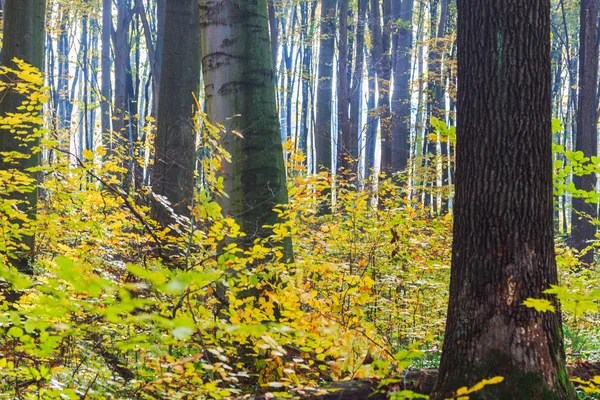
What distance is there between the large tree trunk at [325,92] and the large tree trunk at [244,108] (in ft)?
31.8

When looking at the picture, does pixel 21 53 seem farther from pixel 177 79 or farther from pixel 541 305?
pixel 541 305

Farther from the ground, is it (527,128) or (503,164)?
(527,128)

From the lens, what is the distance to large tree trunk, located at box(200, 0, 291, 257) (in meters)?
4.34

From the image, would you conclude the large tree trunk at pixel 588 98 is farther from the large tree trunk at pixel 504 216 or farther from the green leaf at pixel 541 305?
the green leaf at pixel 541 305

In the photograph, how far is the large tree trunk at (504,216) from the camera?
2.71 metres

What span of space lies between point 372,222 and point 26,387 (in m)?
4.03

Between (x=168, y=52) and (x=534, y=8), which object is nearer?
(x=534, y=8)

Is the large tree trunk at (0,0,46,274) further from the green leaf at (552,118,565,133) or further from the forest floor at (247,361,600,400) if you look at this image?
the green leaf at (552,118,565,133)

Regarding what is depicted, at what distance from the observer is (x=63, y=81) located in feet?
127

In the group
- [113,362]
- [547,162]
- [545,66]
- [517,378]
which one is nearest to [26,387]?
[113,362]

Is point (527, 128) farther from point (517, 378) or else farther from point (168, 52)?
point (168, 52)

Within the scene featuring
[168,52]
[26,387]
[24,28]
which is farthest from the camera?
[168,52]

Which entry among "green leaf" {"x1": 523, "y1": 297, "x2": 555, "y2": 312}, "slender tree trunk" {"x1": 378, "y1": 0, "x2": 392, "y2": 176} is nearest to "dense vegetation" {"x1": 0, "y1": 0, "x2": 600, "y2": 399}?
"green leaf" {"x1": 523, "y1": 297, "x2": 555, "y2": 312}

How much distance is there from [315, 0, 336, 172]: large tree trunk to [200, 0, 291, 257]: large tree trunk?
970cm
